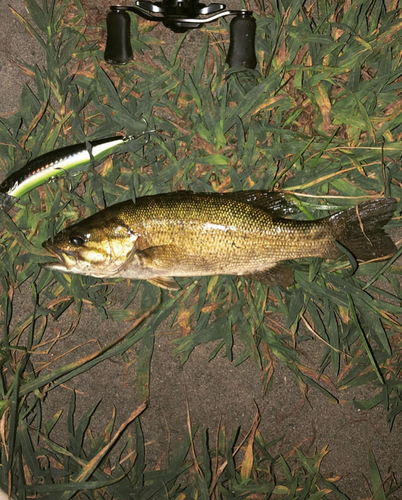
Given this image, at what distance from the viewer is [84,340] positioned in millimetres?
2986

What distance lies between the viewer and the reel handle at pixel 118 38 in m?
2.63

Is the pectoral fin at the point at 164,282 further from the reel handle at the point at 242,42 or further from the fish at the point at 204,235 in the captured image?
the reel handle at the point at 242,42

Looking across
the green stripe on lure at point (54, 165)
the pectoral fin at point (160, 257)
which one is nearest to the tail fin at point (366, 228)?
the pectoral fin at point (160, 257)

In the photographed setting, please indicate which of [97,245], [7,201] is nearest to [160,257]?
[97,245]

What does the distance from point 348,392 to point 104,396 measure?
5.72 ft

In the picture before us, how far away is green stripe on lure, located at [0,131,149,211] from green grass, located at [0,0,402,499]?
0.10 metres

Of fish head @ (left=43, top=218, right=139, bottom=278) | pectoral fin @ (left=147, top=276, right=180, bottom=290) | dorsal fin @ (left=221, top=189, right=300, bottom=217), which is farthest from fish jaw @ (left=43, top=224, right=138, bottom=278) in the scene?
dorsal fin @ (left=221, top=189, right=300, bottom=217)

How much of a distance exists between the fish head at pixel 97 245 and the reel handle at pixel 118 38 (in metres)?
1.08

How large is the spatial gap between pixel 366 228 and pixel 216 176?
98cm

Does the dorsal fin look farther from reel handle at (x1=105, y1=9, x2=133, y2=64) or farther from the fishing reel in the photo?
reel handle at (x1=105, y1=9, x2=133, y2=64)

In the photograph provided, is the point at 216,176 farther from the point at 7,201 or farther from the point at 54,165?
the point at 7,201

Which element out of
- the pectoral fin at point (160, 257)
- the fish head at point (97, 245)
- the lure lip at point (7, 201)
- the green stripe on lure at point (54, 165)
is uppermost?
the green stripe on lure at point (54, 165)

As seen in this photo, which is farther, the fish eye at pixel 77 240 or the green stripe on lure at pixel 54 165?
the green stripe on lure at pixel 54 165

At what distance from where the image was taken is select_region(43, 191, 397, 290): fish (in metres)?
2.39
